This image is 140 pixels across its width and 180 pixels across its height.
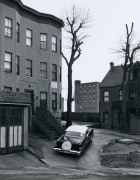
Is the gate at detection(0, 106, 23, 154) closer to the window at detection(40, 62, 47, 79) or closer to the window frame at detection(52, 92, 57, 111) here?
the window at detection(40, 62, 47, 79)

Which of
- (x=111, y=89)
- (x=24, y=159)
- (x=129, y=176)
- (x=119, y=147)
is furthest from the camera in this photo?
(x=111, y=89)

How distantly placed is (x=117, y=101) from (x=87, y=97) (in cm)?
4364

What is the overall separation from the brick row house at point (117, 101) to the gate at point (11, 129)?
21848mm

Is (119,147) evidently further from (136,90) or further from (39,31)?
(136,90)

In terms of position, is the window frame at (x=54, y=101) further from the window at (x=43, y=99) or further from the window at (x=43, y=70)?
the window at (x=43, y=70)

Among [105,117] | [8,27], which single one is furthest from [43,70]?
[105,117]

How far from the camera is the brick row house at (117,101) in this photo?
44.5 meters

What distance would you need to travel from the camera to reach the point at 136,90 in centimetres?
4547

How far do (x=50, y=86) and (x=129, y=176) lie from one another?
1843 cm

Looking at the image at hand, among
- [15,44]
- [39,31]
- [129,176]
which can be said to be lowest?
[129,176]

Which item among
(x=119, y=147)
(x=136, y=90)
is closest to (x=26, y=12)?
(x=119, y=147)

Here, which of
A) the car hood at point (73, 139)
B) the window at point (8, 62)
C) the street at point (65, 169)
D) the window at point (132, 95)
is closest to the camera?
the street at point (65, 169)

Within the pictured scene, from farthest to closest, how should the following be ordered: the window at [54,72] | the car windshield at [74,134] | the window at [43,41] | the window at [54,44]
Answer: the window at [54,44] → the window at [54,72] → the window at [43,41] → the car windshield at [74,134]

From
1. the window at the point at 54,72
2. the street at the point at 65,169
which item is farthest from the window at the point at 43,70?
the street at the point at 65,169
